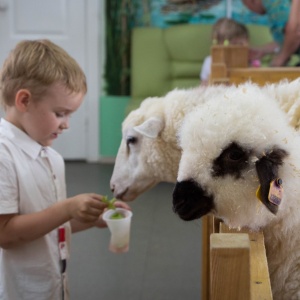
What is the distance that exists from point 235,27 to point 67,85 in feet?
8.18

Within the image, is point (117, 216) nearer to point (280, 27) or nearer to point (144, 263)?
point (144, 263)

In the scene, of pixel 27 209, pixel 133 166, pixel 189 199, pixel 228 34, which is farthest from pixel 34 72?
pixel 228 34

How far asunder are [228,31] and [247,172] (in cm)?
292

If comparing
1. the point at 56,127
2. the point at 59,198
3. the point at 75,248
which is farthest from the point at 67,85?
the point at 75,248

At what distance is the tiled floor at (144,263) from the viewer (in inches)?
79.4

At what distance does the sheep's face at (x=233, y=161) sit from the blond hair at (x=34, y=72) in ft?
1.74

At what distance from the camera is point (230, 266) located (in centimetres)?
47

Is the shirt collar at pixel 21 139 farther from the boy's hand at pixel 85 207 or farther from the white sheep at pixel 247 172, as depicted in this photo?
the white sheep at pixel 247 172

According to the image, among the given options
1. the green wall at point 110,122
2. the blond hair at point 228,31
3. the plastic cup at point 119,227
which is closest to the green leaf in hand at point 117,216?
the plastic cup at point 119,227

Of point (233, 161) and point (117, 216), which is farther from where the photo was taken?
point (117, 216)

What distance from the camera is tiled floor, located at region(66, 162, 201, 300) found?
6.61 ft

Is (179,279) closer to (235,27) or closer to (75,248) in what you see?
(75,248)

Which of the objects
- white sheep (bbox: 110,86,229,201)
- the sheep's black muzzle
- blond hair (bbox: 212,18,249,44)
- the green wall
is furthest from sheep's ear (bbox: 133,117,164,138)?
the green wall

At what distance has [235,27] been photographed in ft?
11.4
